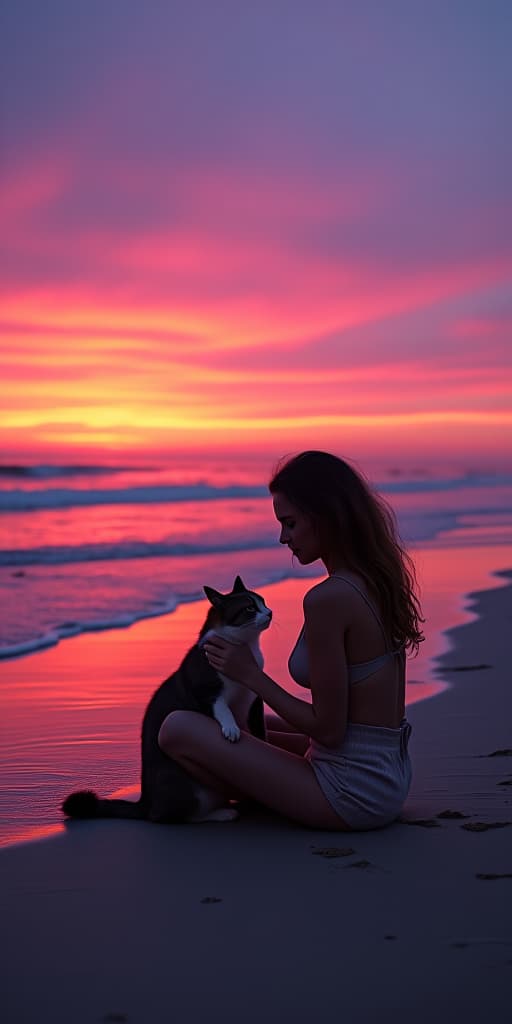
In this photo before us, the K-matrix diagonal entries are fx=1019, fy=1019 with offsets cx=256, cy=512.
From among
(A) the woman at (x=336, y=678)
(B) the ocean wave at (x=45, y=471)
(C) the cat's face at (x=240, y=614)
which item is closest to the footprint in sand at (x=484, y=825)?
(A) the woman at (x=336, y=678)

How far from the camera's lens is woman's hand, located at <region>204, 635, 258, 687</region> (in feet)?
13.9

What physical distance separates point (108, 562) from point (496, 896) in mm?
12040

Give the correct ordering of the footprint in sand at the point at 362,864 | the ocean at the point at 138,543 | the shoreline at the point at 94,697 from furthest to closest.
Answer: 1. the ocean at the point at 138,543
2. the shoreline at the point at 94,697
3. the footprint in sand at the point at 362,864

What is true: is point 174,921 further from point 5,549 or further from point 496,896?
point 5,549

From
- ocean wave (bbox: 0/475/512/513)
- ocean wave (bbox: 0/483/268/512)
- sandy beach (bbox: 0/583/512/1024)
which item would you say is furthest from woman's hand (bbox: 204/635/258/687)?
ocean wave (bbox: 0/483/268/512)

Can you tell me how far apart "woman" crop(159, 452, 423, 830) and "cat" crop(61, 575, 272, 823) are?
130mm

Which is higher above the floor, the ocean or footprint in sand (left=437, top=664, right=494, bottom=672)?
the ocean

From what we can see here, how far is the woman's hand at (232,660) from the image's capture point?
13.9 ft

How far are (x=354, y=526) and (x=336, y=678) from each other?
0.63m

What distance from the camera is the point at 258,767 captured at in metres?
4.31

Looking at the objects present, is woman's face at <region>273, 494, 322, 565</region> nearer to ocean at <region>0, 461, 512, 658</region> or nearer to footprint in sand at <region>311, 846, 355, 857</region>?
footprint in sand at <region>311, 846, 355, 857</region>

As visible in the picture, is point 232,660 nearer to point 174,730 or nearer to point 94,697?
point 174,730

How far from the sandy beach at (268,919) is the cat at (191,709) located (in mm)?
85

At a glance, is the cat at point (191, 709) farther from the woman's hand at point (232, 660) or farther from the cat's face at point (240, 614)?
the woman's hand at point (232, 660)
